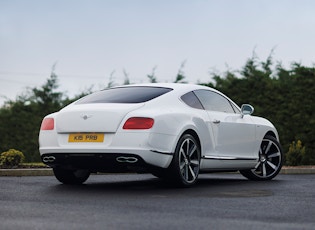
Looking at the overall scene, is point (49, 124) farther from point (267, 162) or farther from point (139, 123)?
point (267, 162)

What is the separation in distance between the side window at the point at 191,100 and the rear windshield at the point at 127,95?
11.3 inches

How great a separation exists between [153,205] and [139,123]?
1768 mm

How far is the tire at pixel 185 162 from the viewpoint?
9.16m

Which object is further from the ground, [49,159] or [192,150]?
[192,150]

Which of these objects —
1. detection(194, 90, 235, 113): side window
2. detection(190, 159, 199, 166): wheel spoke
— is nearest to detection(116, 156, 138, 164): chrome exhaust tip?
detection(190, 159, 199, 166): wheel spoke

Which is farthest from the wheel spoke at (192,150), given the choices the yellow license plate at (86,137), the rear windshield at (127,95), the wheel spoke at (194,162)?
the yellow license plate at (86,137)

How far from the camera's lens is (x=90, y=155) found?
887 centimetres

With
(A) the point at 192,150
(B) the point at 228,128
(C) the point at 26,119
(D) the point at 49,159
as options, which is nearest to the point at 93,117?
(D) the point at 49,159

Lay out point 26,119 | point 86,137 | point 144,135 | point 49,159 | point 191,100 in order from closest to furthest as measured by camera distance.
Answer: point 144,135
point 86,137
point 49,159
point 191,100
point 26,119

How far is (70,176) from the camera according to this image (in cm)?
1023

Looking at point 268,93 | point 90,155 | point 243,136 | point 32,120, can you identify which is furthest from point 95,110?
point 32,120

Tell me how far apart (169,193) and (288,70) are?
491 inches

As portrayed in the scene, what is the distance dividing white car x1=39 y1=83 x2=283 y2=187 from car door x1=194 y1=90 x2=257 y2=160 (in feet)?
0.05

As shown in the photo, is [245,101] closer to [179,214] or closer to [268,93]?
[268,93]
